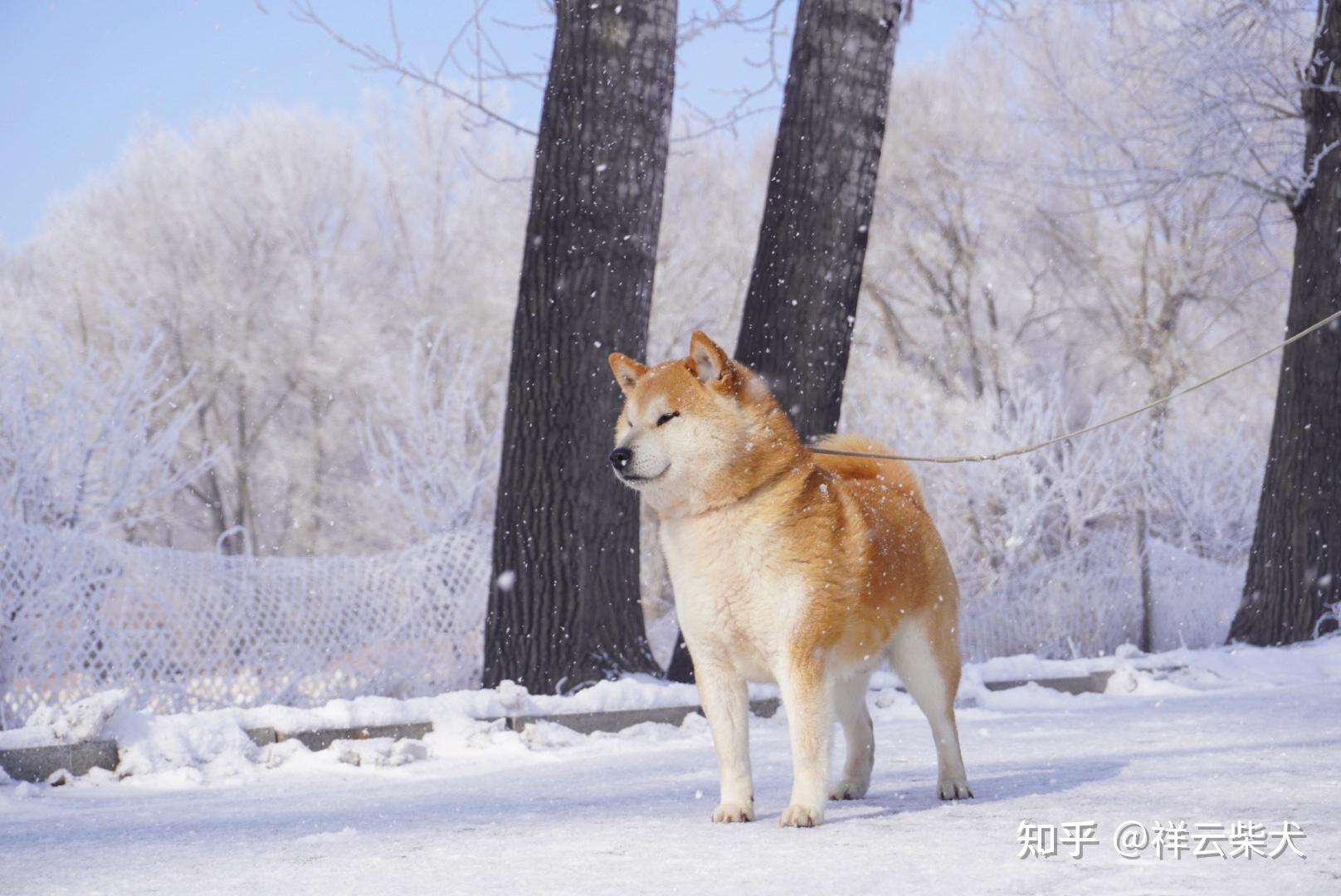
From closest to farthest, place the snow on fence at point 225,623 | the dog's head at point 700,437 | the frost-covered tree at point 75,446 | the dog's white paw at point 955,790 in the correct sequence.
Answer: the dog's head at point 700,437, the dog's white paw at point 955,790, the snow on fence at point 225,623, the frost-covered tree at point 75,446

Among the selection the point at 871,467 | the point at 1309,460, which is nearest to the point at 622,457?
the point at 871,467

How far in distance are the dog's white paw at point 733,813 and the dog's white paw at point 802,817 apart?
0.19m

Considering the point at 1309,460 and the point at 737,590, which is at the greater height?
the point at 1309,460

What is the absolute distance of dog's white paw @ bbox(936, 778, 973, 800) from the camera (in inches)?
188

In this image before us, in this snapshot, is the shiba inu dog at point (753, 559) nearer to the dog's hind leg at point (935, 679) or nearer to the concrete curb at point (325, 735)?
the dog's hind leg at point (935, 679)

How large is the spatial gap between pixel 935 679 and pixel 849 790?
52 centimetres

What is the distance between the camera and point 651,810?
4.80 m

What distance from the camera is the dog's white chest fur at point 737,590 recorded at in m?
4.24

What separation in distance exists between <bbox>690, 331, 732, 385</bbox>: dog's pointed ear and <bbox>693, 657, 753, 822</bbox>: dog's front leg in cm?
88

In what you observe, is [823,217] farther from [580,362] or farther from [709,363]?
[709,363]

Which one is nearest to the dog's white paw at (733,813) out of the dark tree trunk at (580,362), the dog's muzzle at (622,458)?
the dog's muzzle at (622,458)

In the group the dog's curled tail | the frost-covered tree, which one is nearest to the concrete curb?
the dog's curled tail

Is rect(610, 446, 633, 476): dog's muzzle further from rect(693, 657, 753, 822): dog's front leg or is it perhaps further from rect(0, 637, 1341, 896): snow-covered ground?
rect(0, 637, 1341, 896): snow-covered ground

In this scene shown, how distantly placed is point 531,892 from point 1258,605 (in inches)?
376
